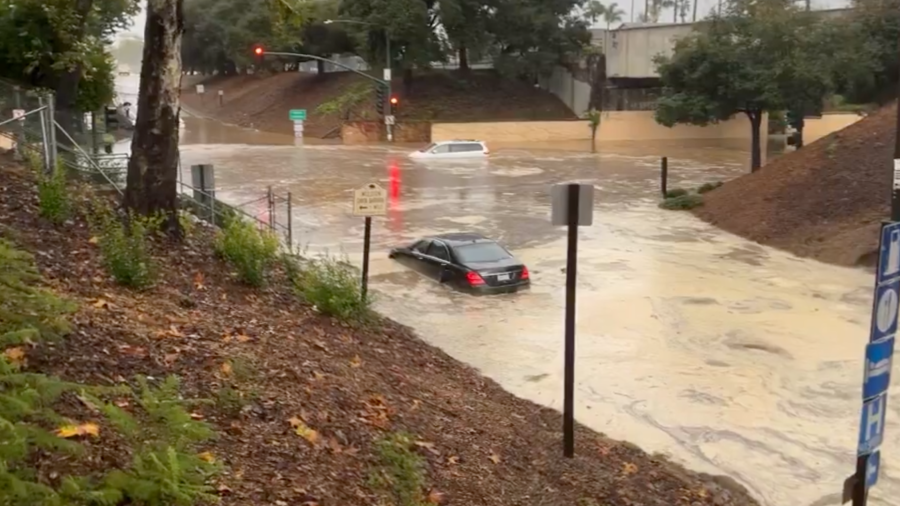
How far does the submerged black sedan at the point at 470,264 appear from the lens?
1819cm

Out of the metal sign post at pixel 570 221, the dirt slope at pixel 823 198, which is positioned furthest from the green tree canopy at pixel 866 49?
the metal sign post at pixel 570 221

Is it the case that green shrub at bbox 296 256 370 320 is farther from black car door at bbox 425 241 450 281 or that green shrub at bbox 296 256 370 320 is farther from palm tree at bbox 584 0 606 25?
palm tree at bbox 584 0 606 25

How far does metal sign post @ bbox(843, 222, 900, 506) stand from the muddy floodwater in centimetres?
425

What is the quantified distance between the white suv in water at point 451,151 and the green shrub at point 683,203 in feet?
59.3

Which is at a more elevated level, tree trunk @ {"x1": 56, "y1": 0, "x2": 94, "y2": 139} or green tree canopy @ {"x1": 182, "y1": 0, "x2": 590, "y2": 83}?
green tree canopy @ {"x1": 182, "y1": 0, "x2": 590, "y2": 83}

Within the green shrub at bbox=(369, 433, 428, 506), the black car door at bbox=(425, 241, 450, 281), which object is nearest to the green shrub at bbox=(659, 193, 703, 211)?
the black car door at bbox=(425, 241, 450, 281)

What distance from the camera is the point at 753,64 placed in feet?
119

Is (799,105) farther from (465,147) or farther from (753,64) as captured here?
(465,147)

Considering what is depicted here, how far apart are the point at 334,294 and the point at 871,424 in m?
7.34

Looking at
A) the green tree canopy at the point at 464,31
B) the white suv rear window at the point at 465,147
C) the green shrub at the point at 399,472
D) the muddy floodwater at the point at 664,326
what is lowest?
the muddy floodwater at the point at 664,326

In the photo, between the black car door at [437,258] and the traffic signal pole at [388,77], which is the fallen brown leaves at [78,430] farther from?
the traffic signal pole at [388,77]

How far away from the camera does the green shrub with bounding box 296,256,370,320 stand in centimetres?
1137

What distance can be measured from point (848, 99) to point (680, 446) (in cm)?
4090

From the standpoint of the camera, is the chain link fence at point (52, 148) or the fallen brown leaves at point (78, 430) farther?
the chain link fence at point (52, 148)
